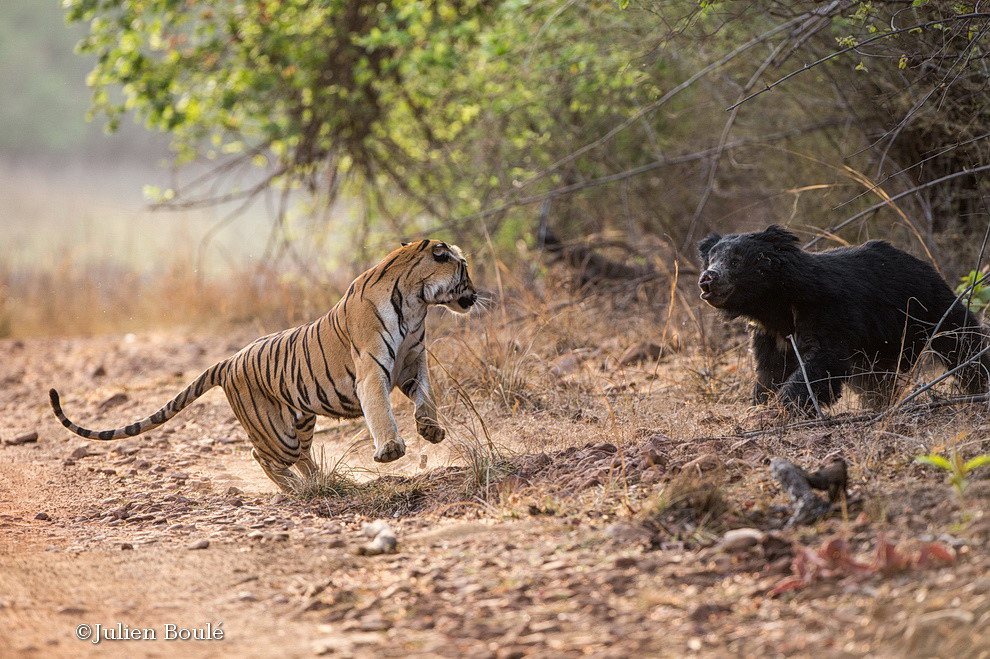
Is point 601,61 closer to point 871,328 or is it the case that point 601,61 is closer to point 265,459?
point 871,328

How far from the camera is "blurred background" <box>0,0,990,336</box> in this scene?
7.60 m

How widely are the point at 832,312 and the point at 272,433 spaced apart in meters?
3.19

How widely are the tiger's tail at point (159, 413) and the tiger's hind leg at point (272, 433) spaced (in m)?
0.23

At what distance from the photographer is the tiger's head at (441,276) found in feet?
16.9

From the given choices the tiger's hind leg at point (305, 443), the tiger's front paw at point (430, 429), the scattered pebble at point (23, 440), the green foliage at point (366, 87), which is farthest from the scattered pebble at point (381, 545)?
the green foliage at point (366, 87)

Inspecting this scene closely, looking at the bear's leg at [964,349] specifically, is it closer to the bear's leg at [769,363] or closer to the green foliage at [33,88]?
the bear's leg at [769,363]

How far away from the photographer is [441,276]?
16.9 ft

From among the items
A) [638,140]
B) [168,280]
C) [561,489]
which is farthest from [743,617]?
[168,280]

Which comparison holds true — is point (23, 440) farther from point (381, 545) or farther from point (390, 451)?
point (381, 545)

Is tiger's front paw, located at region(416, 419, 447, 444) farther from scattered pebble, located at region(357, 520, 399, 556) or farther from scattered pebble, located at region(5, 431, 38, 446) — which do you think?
scattered pebble, located at region(5, 431, 38, 446)

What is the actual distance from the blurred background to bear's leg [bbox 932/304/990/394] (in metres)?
1.72

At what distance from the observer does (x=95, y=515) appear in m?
4.75

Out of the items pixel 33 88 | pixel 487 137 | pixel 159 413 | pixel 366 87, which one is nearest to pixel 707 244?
pixel 159 413

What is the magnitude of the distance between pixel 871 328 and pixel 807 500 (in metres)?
2.12
